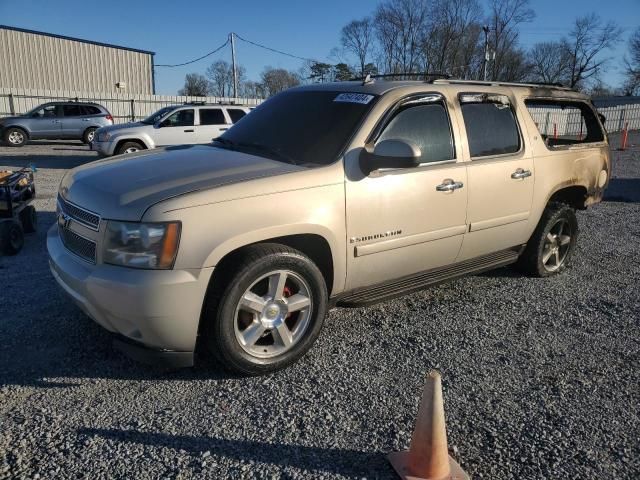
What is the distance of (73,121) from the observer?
19.8 m

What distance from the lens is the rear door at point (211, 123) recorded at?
13641 millimetres

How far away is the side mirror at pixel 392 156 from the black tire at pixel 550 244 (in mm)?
2200

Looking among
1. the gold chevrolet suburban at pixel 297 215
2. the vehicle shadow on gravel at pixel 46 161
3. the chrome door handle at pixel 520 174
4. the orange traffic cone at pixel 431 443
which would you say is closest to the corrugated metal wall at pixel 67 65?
the vehicle shadow on gravel at pixel 46 161

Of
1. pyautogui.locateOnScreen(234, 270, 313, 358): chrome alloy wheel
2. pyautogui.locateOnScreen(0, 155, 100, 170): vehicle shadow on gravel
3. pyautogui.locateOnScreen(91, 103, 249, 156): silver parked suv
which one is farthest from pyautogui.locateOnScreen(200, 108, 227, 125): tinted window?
pyautogui.locateOnScreen(234, 270, 313, 358): chrome alloy wheel

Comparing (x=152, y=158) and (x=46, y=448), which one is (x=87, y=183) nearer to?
(x=152, y=158)

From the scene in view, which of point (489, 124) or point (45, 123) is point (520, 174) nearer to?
point (489, 124)

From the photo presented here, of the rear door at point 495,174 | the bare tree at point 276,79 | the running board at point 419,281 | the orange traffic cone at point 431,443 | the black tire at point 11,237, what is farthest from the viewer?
the bare tree at point 276,79

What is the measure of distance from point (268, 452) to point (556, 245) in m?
3.99

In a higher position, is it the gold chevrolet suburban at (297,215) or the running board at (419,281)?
the gold chevrolet suburban at (297,215)

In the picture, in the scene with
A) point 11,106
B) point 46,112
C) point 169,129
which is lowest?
point 169,129

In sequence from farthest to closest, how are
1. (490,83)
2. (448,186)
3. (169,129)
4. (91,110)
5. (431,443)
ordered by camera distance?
(91,110)
(169,129)
(490,83)
(448,186)
(431,443)

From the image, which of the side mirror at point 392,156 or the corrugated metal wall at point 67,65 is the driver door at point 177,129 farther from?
the corrugated metal wall at point 67,65

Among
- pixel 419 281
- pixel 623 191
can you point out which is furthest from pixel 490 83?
pixel 623 191

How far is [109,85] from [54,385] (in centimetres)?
3640
